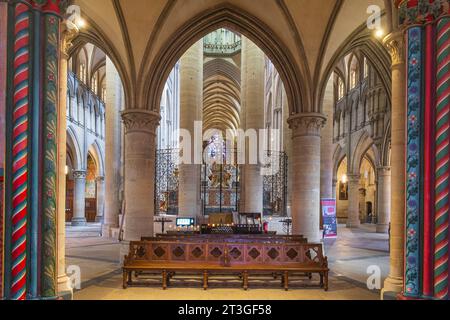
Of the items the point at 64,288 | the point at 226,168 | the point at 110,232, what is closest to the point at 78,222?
the point at 110,232

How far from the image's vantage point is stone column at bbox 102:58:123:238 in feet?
59.2

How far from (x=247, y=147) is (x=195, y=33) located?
618 cm

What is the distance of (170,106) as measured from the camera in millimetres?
30734

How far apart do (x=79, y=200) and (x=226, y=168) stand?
37.4 feet

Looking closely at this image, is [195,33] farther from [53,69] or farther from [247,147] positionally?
[53,69]

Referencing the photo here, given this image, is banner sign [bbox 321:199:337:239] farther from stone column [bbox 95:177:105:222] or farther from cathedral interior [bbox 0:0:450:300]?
stone column [bbox 95:177:105:222]

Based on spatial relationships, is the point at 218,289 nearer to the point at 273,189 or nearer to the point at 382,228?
the point at 273,189

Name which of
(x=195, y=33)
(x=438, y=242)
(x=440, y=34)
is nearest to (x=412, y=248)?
(x=438, y=242)

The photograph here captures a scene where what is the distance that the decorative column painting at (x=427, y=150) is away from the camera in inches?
214

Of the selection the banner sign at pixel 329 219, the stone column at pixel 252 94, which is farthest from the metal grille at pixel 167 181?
the banner sign at pixel 329 219

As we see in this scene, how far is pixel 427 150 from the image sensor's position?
5602 mm

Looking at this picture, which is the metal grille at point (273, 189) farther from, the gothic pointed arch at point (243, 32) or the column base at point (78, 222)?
the column base at point (78, 222)

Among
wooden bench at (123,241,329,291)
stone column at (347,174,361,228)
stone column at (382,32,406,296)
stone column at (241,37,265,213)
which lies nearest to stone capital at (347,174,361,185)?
stone column at (347,174,361,228)

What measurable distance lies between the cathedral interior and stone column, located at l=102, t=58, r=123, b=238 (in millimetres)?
73
